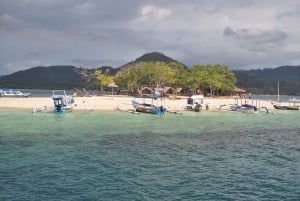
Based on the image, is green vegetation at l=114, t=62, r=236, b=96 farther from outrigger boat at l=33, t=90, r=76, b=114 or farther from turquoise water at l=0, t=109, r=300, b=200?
turquoise water at l=0, t=109, r=300, b=200

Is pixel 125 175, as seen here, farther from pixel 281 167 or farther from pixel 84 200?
pixel 281 167

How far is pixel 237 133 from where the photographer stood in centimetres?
3825

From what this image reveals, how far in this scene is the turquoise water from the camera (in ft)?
54.1

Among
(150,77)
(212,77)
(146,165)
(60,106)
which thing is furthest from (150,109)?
(212,77)

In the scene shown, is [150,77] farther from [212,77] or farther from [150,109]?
[150,109]

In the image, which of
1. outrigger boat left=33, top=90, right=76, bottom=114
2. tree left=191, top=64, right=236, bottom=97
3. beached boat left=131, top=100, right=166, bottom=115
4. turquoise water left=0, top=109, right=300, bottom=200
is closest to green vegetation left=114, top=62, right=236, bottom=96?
tree left=191, top=64, right=236, bottom=97

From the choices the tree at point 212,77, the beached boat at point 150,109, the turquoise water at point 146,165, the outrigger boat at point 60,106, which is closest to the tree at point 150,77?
the tree at point 212,77

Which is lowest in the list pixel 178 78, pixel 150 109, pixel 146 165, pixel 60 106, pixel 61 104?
pixel 146 165

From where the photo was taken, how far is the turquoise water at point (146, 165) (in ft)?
54.1

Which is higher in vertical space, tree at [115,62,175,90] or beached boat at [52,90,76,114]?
tree at [115,62,175,90]

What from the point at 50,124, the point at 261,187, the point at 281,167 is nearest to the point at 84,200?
the point at 261,187

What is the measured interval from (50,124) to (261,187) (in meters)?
30.1

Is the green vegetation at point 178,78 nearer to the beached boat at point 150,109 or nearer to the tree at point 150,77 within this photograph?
the tree at point 150,77

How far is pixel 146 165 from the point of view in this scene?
21.7m
